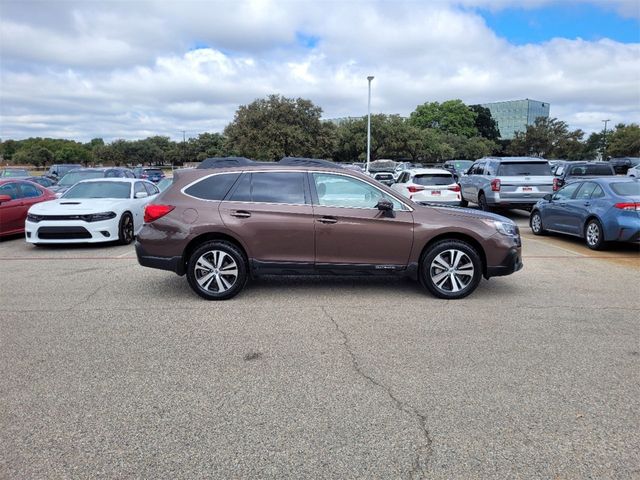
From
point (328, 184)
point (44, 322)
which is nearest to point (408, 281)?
point (328, 184)

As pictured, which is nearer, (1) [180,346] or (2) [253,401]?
(2) [253,401]

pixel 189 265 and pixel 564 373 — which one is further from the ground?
pixel 189 265

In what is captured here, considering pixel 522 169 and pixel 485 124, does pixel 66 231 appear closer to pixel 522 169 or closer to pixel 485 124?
pixel 522 169

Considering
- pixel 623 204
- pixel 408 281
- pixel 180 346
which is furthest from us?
pixel 623 204

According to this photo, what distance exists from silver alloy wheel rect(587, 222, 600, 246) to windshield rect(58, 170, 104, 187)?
644 inches

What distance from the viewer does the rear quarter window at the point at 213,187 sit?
258 inches

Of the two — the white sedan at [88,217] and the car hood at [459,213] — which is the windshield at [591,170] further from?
the white sedan at [88,217]

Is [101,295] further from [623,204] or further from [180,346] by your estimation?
[623,204]

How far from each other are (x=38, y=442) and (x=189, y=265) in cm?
339

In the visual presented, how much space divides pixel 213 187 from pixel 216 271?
1090 mm

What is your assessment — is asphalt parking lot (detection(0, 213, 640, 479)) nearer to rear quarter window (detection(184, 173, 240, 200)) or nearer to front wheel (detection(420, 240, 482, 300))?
front wheel (detection(420, 240, 482, 300))

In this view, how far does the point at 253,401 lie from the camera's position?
3.71m

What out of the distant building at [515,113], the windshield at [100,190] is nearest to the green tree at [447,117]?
the distant building at [515,113]

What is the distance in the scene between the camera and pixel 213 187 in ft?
21.6
